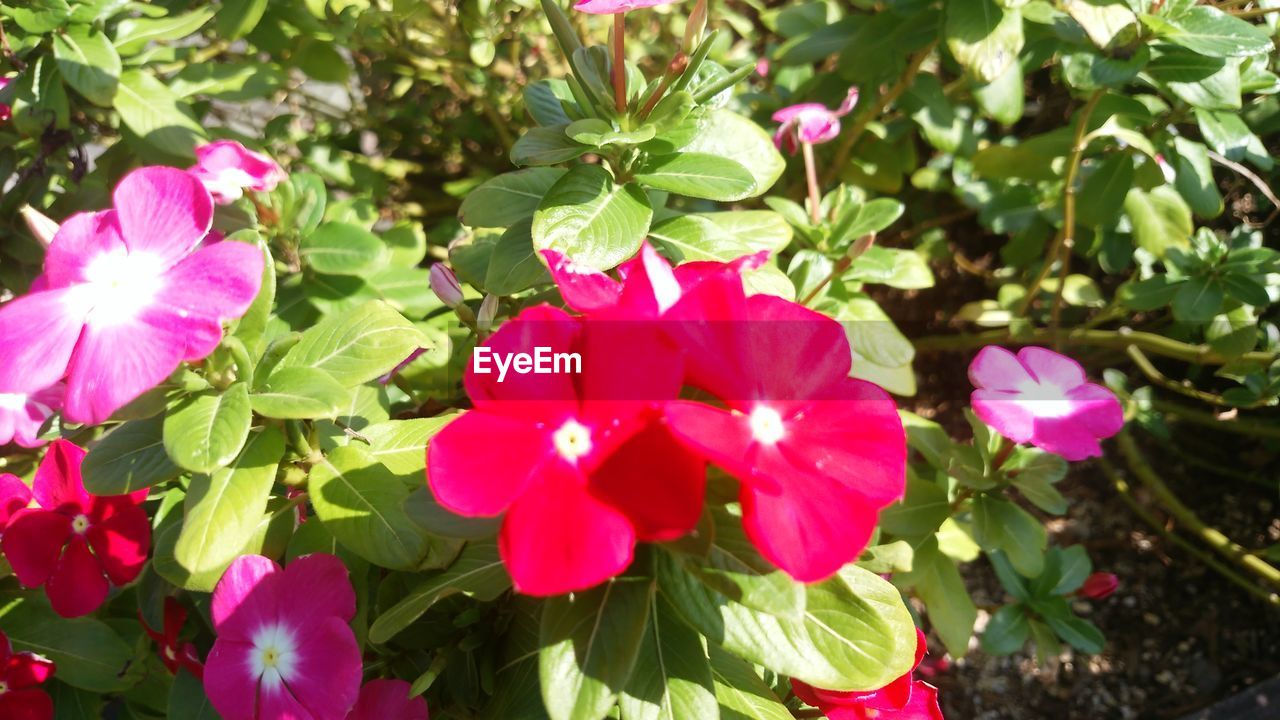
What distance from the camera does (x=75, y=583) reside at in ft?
3.22

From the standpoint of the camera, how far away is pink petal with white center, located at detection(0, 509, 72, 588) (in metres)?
0.96

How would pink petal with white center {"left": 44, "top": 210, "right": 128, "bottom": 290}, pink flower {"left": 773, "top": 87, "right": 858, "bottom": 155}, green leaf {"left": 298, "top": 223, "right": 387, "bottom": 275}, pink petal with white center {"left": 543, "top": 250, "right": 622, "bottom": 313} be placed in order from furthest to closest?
pink flower {"left": 773, "top": 87, "right": 858, "bottom": 155}
green leaf {"left": 298, "top": 223, "right": 387, "bottom": 275}
pink petal with white center {"left": 44, "top": 210, "right": 128, "bottom": 290}
pink petal with white center {"left": 543, "top": 250, "right": 622, "bottom": 313}

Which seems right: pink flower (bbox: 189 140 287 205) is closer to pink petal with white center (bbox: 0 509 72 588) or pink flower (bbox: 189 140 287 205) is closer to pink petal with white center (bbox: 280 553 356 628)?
pink petal with white center (bbox: 0 509 72 588)

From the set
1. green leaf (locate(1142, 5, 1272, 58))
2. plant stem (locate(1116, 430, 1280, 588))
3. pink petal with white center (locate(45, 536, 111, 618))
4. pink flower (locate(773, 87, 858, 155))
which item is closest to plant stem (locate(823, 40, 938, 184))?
pink flower (locate(773, 87, 858, 155))

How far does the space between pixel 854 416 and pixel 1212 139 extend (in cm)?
139

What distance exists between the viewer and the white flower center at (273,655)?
2.73 ft

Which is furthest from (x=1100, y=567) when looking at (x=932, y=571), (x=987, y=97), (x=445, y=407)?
(x=445, y=407)

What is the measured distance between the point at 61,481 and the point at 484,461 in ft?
2.49

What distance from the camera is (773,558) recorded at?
52 centimetres

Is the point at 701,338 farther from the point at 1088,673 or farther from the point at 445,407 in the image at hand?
the point at 1088,673

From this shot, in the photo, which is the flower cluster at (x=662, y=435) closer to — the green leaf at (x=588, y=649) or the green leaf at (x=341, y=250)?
the green leaf at (x=588, y=649)

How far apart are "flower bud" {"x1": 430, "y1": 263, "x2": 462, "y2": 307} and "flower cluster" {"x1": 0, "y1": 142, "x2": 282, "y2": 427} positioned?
0.88 feet

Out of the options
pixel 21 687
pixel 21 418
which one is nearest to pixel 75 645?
pixel 21 687

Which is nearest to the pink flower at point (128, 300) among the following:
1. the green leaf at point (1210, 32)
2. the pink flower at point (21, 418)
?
the pink flower at point (21, 418)
